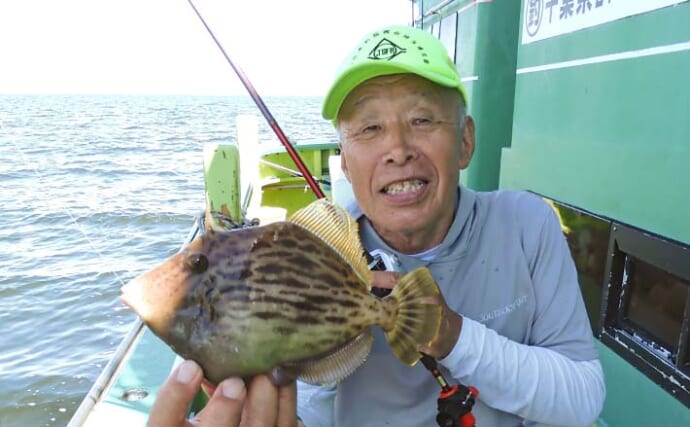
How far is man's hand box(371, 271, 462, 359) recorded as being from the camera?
149 cm

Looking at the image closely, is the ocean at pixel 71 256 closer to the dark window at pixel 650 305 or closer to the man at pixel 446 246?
the man at pixel 446 246

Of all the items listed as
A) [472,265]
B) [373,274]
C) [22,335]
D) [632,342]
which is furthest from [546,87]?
[22,335]

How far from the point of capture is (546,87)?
357 centimetres

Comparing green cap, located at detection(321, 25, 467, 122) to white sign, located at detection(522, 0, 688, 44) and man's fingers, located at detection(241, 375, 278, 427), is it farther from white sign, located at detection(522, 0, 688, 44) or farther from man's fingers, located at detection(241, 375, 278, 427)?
white sign, located at detection(522, 0, 688, 44)

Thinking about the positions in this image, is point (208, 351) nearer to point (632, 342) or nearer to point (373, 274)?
point (373, 274)

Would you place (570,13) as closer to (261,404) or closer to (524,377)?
(524,377)

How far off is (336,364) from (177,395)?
415mm

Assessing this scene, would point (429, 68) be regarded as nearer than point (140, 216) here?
Yes

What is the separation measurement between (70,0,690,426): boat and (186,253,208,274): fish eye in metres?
0.49

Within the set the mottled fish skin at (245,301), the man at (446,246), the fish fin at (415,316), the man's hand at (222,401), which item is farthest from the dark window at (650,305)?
the man's hand at (222,401)

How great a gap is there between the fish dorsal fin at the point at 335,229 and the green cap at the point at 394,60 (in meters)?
0.44

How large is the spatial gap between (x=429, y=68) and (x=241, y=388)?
41.5 inches

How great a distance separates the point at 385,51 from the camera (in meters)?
1.72

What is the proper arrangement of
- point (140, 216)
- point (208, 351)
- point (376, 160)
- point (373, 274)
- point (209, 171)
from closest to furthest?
point (208, 351)
point (373, 274)
point (376, 160)
point (209, 171)
point (140, 216)
